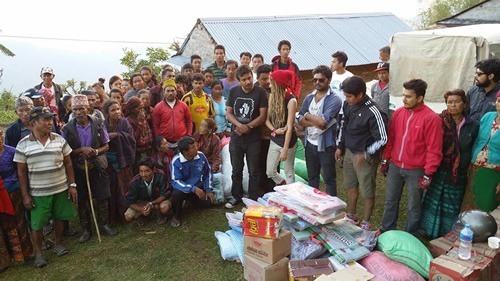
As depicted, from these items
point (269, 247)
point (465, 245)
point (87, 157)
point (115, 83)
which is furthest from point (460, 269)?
point (115, 83)

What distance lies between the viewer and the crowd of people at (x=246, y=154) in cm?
369

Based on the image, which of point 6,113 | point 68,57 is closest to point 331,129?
point 6,113

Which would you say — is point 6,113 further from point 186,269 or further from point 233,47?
point 186,269

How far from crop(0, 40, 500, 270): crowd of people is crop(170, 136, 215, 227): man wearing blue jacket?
0.01m

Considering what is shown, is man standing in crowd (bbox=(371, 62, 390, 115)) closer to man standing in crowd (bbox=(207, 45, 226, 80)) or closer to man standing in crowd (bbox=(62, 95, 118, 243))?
man standing in crowd (bbox=(207, 45, 226, 80))

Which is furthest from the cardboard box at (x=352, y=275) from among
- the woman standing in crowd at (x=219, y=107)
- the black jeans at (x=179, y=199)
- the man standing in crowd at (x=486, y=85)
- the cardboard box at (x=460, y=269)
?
the woman standing in crowd at (x=219, y=107)

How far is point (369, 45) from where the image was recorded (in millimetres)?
13086

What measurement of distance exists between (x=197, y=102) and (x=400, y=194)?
308 cm

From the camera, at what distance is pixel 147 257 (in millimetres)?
3986

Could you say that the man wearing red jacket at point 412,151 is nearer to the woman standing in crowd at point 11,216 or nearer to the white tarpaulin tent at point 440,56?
the white tarpaulin tent at point 440,56

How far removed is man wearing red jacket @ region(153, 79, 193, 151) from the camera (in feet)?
16.7

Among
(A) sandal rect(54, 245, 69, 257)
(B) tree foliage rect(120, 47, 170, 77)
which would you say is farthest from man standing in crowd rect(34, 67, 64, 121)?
(B) tree foliage rect(120, 47, 170, 77)

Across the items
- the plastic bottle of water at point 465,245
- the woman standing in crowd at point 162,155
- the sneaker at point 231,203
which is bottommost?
the sneaker at point 231,203

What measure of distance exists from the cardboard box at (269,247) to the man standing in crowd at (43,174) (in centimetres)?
191
